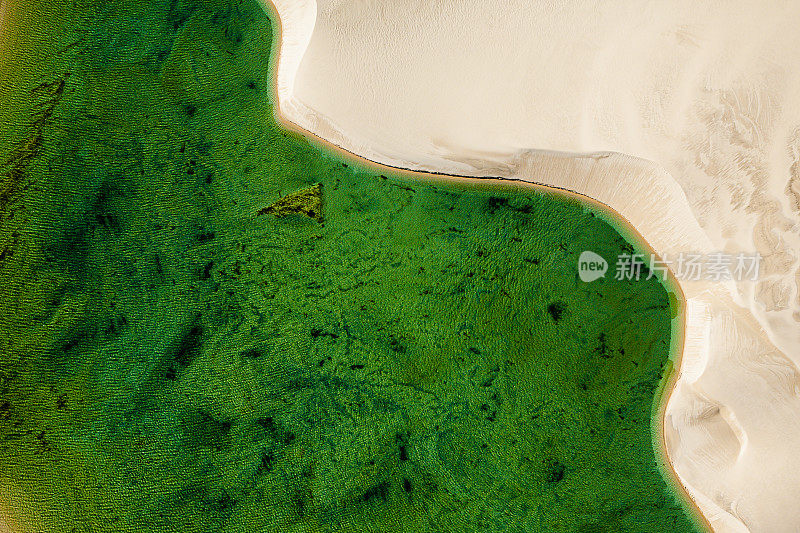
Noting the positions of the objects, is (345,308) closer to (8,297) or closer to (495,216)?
(495,216)

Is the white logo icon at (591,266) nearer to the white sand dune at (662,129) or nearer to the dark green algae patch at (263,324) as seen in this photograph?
the dark green algae patch at (263,324)

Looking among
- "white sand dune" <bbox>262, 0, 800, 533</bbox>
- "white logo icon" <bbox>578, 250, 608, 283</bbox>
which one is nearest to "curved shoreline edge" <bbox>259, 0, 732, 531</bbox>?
"white sand dune" <bbox>262, 0, 800, 533</bbox>

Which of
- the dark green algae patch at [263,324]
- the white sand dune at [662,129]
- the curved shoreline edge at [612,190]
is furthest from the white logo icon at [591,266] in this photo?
the white sand dune at [662,129]

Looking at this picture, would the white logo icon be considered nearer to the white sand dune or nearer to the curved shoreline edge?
the curved shoreline edge

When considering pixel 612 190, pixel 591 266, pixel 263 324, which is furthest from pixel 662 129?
pixel 263 324

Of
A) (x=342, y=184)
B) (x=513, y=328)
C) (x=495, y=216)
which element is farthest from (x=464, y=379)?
(x=342, y=184)

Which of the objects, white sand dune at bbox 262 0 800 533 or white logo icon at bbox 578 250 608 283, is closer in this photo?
white sand dune at bbox 262 0 800 533
